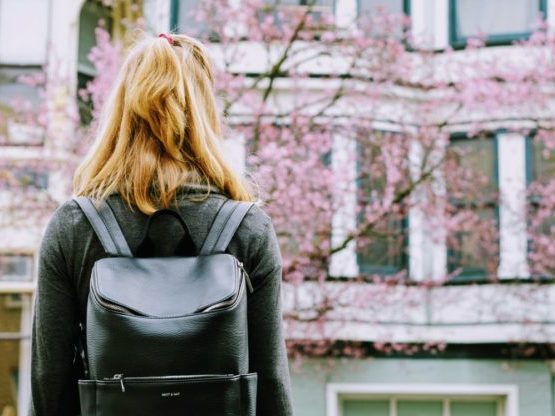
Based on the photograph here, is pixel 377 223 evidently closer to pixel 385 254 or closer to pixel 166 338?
pixel 385 254

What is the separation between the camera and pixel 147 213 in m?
2.27

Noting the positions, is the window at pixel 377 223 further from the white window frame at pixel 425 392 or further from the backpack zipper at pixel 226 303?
the backpack zipper at pixel 226 303

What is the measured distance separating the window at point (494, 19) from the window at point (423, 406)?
4544 millimetres

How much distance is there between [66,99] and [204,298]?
33.0 ft

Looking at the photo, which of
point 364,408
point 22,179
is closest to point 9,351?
point 22,179

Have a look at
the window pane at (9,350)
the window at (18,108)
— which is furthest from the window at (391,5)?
the window pane at (9,350)

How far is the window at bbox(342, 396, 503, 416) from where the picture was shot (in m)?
12.9

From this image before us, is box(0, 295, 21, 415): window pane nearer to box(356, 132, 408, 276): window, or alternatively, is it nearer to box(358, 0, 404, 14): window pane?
box(356, 132, 408, 276): window

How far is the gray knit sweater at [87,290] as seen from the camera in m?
2.28

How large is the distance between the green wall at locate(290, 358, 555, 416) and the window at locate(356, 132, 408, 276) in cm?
121

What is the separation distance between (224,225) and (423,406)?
11204mm

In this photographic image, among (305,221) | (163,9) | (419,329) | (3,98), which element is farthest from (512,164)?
(3,98)

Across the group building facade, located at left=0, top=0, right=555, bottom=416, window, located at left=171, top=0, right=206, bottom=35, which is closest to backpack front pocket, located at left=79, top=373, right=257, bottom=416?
building facade, located at left=0, top=0, right=555, bottom=416

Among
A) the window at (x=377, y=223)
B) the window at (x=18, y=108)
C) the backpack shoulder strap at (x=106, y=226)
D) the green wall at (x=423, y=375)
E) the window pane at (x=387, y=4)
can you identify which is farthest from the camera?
the window pane at (x=387, y=4)
